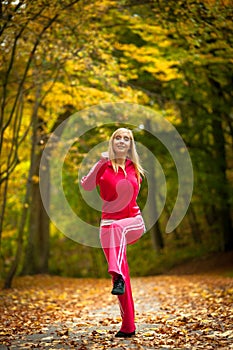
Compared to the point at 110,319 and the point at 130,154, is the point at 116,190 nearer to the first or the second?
the point at 130,154

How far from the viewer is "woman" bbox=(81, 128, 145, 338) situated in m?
6.14

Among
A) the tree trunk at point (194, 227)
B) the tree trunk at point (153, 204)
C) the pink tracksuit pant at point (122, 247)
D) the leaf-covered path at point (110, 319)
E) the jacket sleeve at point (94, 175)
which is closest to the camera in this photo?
the leaf-covered path at point (110, 319)

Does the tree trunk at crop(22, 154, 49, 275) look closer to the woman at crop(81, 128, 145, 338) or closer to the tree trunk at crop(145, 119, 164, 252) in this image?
the tree trunk at crop(145, 119, 164, 252)

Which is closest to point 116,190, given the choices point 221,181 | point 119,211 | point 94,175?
point 119,211

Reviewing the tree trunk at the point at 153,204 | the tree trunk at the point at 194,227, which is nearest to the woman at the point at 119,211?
the tree trunk at the point at 153,204

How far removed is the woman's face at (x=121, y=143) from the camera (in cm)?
639

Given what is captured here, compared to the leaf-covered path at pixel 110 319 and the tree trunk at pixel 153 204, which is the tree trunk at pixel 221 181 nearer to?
the tree trunk at pixel 153 204

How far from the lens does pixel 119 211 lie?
623 cm

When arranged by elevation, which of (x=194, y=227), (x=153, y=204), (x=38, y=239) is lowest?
(x=194, y=227)

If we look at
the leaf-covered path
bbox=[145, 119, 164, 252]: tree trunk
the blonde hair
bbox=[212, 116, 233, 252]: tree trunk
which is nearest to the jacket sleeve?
the blonde hair

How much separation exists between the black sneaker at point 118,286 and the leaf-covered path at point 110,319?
20.7 inches

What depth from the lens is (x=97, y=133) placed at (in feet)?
52.5

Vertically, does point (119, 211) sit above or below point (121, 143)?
below

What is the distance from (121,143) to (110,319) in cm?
302
